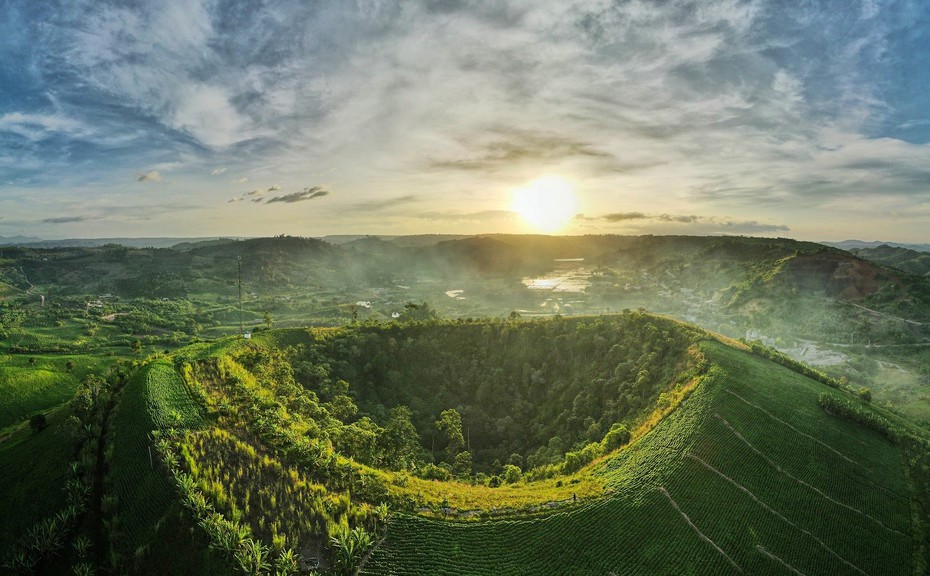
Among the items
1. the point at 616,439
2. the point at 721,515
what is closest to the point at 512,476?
the point at 616,439

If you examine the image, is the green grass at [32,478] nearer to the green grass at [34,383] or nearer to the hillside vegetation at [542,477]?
the hillside vegetation at [542,477]

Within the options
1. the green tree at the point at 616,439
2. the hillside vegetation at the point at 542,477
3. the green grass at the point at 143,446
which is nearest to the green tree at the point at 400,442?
the hillside vegetation at the point at 542,477

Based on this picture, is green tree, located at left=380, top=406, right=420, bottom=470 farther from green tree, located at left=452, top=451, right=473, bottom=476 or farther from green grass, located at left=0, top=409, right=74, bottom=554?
green grass, located at left=0, top=409, right=74, bottom=554

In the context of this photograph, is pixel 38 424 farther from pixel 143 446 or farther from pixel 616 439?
pixel 616 439

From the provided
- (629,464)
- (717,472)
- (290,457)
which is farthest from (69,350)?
(717,472)

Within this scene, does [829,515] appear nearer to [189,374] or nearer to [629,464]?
[629,464]

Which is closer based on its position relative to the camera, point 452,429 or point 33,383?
point 452,429
